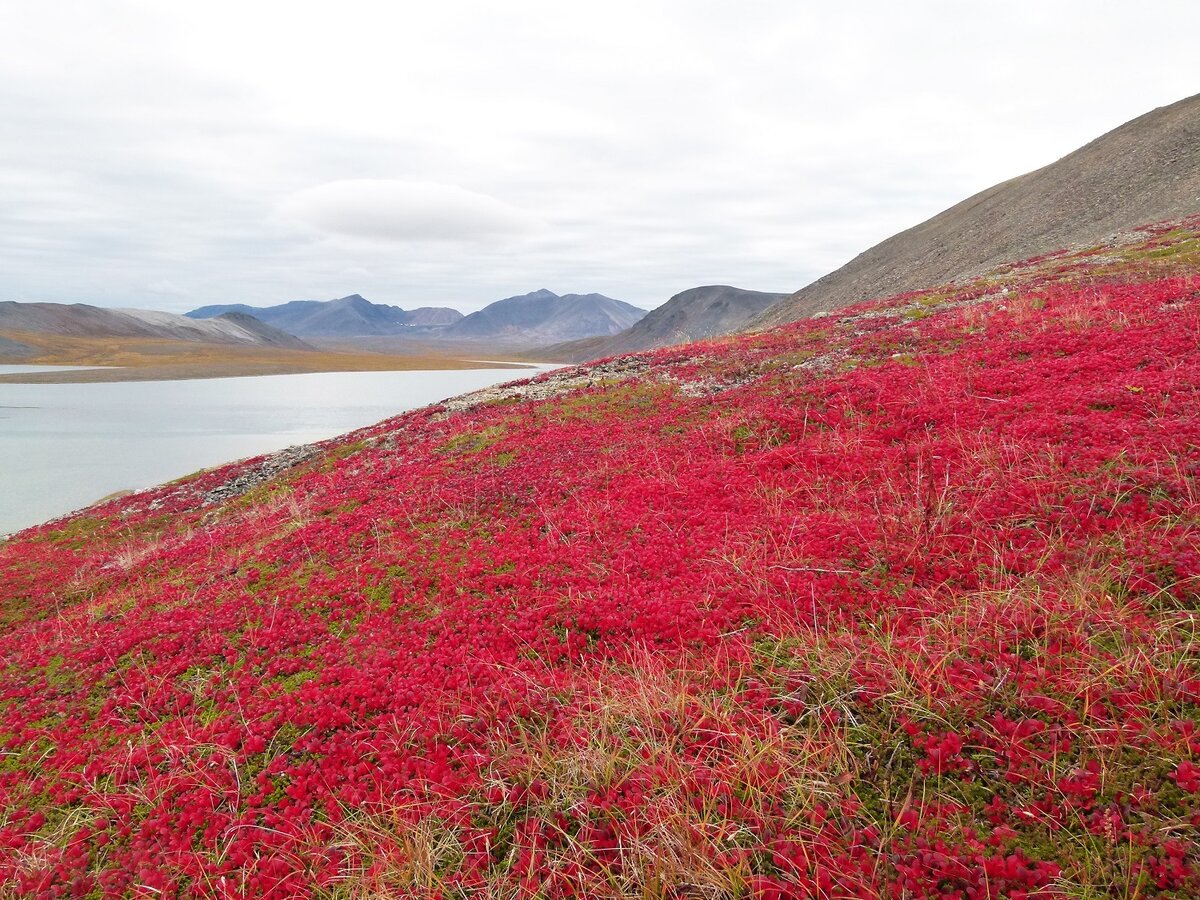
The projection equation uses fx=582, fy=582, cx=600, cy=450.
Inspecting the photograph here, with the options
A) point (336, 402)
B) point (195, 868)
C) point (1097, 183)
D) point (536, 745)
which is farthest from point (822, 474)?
point (336, 402)

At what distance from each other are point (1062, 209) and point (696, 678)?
9354 centimetres

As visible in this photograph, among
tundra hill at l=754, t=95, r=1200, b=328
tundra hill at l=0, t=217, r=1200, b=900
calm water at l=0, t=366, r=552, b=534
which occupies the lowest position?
calm water at l=0, t=366, r=552, b=534

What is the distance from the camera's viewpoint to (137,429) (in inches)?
2665

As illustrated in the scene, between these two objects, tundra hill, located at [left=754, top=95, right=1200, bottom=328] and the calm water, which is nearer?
the calm water

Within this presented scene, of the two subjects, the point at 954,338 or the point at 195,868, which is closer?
the point at 195,868

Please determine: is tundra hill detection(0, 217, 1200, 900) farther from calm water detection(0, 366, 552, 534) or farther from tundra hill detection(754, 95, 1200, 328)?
tundra hill detection(754, 95, 1200, 328)

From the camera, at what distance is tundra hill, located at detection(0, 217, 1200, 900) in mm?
4332

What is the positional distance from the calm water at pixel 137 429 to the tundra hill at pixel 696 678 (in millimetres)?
37436

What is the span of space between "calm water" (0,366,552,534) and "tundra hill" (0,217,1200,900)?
3744cm

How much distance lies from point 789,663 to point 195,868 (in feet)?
19.7

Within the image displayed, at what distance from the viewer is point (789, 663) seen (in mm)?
6266

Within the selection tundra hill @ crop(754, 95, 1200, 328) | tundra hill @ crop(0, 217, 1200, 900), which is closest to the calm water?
tundra hill @ crop(0, 217, 1200, 900)

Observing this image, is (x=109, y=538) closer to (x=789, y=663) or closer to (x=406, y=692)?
(x=406, y=692)

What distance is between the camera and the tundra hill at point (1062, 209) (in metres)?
59.4
